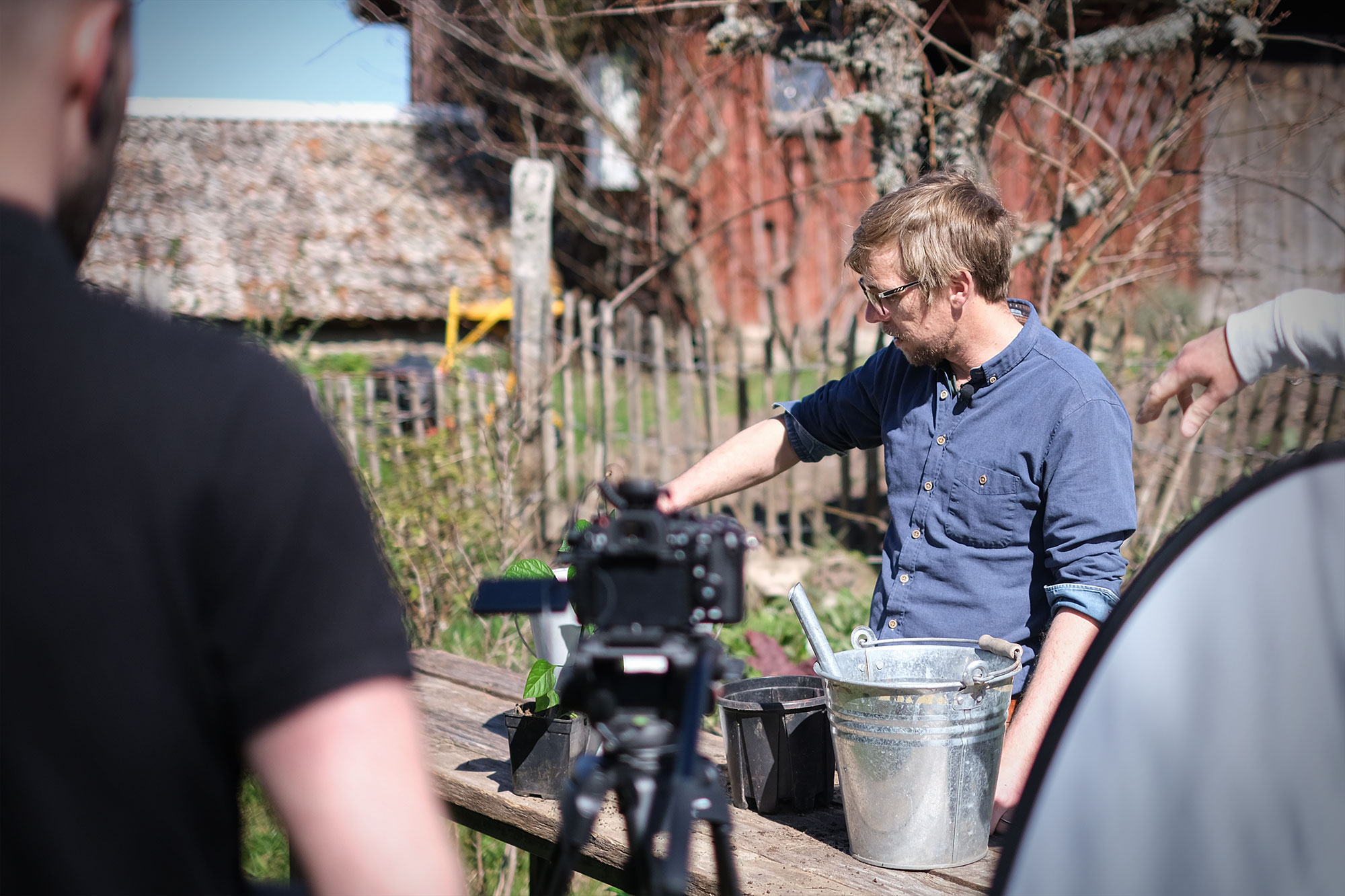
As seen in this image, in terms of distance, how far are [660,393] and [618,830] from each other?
4.31 meters

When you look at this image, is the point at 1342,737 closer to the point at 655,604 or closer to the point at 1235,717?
the point at 1235,717

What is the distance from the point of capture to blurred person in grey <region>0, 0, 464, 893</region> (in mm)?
738

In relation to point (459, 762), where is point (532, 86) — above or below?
above

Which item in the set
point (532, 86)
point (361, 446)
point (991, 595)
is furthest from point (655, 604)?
point (532, 86)

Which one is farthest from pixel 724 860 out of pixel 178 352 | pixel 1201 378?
pixel 1201 378

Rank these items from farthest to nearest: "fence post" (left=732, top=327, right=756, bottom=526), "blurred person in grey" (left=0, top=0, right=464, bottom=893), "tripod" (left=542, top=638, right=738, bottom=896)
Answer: "fence post" (left=732, top=327, right=756, bottom=526) < "tripod" (left=542, top=638, right=738, bottom=896) < "blurred person in grey" (left=0, top=0, right=464, bottom=893)

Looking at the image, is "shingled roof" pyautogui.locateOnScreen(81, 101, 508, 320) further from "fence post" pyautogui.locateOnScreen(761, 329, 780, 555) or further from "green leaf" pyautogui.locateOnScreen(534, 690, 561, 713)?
"green leaf" pyautogui.locateOnScreen(534, 690, 561, 713)

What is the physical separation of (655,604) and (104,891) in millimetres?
542

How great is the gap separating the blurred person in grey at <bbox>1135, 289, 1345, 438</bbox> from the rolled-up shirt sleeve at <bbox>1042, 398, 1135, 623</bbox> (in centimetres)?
30

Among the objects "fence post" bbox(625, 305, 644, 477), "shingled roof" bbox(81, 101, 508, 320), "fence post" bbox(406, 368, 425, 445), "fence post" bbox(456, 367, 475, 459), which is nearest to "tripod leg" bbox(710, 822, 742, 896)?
"fence post" bbox(456, 367, 475, 459)

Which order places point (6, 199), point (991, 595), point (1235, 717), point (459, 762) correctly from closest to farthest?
point (6, 199)
point (1235, 717)
point (991, 595)
point (459, 762)

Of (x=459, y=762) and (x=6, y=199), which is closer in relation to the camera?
(x=6, y=199)

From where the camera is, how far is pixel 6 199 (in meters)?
0.76

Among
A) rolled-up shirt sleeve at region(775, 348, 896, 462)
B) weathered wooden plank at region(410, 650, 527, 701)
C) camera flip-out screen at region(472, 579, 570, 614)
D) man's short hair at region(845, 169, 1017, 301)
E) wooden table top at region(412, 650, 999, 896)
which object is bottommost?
wooden table top at region(412, 650, 999, 896)
